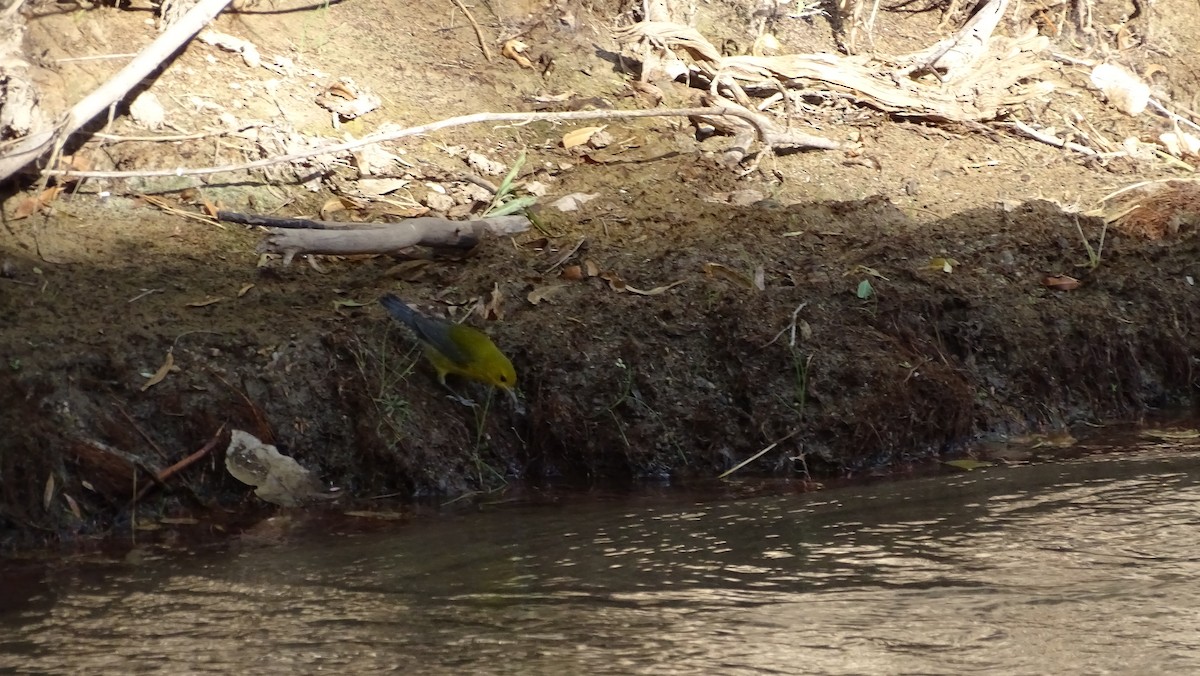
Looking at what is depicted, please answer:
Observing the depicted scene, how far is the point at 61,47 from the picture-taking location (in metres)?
5.31

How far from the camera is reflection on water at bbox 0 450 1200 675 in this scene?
9.38ft

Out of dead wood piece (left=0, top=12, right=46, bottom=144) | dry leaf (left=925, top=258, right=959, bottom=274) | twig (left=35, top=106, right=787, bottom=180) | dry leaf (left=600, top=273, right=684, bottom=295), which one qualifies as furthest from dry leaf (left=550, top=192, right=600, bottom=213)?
dead wood piece (left=0, top=12, right=46, bottom=144)

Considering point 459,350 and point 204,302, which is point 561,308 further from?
point 204,302

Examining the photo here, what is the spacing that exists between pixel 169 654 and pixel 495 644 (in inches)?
29.1

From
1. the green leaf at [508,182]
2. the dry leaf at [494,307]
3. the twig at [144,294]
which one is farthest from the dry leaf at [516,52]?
the twig at [144,294]

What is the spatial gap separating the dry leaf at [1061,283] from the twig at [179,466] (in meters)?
3.30

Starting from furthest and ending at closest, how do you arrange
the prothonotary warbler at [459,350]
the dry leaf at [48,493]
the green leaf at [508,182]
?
the green leaf at [508,182] < the prothonotary warbler at [459,350] < the dry leaf at [48,493]

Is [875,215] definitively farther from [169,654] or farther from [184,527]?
[169,654]

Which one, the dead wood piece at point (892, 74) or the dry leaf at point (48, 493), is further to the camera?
the dead wood piece at point (892, 74)

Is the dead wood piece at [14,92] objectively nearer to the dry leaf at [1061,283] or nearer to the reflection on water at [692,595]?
the reflection on water at [692,595]

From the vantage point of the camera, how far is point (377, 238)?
464cm

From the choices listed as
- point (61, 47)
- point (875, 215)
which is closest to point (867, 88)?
point (875, 215)

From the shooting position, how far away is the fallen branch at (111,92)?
4664 mm

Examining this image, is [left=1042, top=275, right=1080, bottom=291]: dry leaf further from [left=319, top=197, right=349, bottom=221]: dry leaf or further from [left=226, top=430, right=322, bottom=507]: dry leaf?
[left=226, top=430, right=322, bottom=507]: dry leaf
